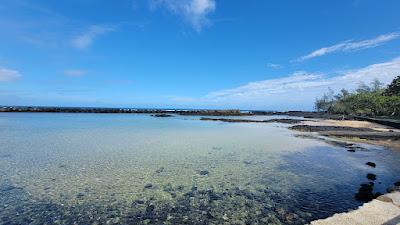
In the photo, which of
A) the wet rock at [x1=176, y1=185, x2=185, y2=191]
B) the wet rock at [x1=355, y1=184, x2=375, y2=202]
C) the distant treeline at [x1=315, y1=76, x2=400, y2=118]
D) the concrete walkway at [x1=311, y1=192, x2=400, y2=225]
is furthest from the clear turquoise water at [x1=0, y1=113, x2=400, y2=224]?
the distant treeline at [x1=315, y1=76, x2=400, y2=118]

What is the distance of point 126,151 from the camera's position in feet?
59.0

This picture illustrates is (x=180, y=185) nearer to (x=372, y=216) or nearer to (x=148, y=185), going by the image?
(x=148, y=185)

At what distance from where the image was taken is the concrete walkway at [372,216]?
6512mm

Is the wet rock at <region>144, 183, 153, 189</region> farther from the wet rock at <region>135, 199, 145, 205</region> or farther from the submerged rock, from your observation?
the submerged rock

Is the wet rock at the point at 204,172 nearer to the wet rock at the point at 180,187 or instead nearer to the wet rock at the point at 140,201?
the wet rock at the point at 180,187

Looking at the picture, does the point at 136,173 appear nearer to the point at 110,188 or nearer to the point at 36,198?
the point at 110,188

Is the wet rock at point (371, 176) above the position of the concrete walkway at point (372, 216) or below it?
below

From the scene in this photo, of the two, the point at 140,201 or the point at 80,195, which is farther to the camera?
the point at 80,195

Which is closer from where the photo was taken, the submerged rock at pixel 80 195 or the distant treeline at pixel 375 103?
the submerged rock at pixel 80 195

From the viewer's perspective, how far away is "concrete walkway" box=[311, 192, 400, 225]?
21.4 feet

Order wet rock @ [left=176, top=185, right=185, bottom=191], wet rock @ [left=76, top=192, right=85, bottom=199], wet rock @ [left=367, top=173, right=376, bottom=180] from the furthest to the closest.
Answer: wet rock @ [left=367, top=173, right=376, bottom=180]
wet rock @ [left=176, top=185, right=185, bottom=191]
wet rock @ [left=76, top=192, right=85, bottom=199]

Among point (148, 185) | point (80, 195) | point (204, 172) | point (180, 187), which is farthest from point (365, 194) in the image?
point (80, 195)

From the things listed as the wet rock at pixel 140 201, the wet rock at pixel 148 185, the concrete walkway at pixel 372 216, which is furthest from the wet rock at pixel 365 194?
the wet rock at pixel 148 185

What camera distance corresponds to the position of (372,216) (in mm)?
6824
